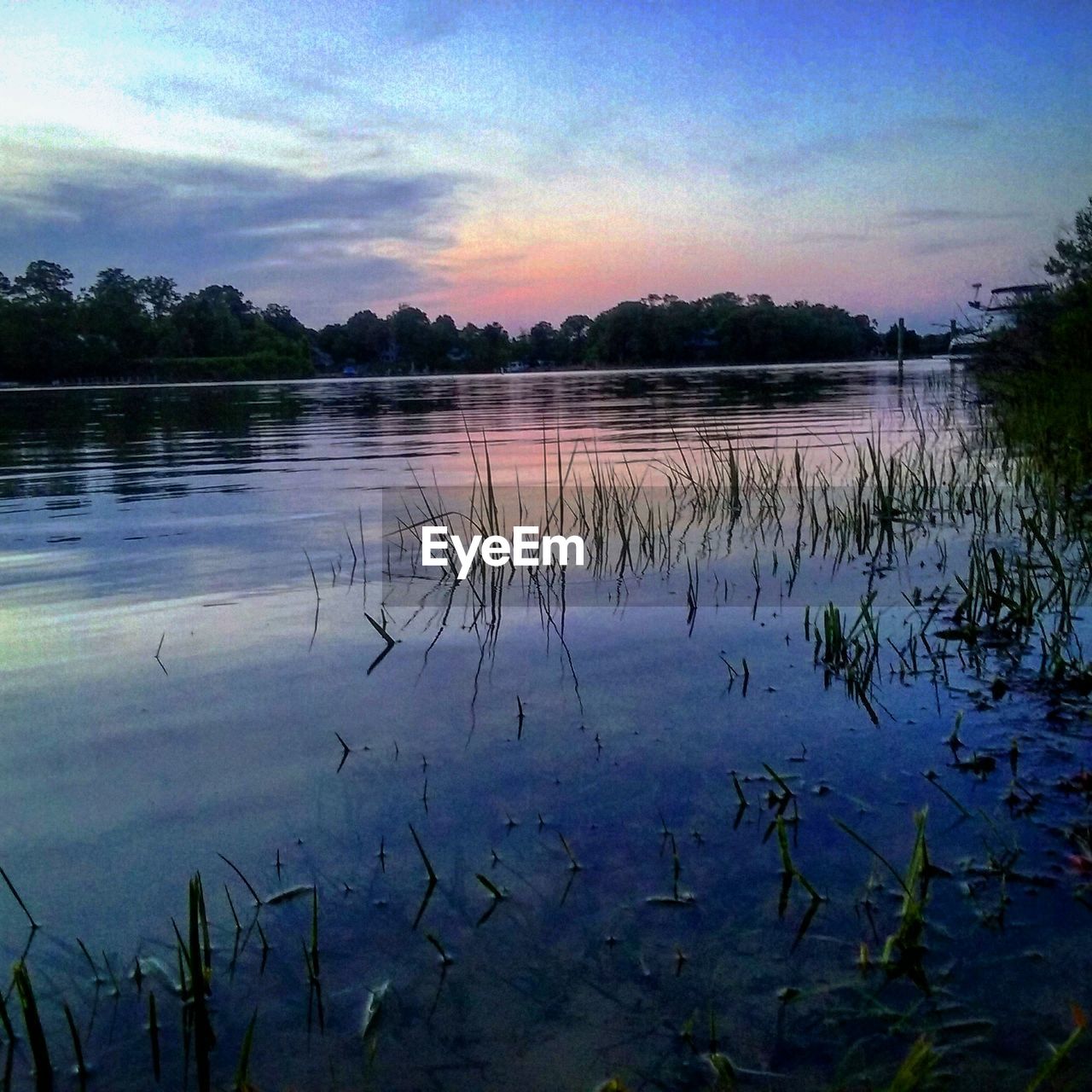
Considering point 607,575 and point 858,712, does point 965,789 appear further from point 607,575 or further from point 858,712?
point 607,575

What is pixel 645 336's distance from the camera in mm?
139625

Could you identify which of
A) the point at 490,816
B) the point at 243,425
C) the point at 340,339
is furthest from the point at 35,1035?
the point at 340,339

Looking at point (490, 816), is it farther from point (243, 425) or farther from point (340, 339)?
point (340, 339)

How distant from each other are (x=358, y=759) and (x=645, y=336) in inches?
5509

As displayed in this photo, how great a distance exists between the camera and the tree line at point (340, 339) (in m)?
134

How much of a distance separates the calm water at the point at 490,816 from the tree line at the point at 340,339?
110543 millimetres

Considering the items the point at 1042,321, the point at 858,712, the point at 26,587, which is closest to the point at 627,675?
the point at 858,712

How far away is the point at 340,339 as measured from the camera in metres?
169

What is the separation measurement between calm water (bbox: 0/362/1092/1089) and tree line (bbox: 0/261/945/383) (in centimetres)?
11054

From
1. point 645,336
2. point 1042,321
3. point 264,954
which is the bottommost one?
point 264,954

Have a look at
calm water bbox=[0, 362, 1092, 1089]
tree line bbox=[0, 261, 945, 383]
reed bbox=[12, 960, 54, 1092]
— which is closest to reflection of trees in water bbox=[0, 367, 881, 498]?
calm water bbox=[0, 362, 1092, 1089]

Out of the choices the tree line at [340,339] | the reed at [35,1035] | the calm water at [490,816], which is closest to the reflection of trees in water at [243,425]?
the calm water at [490,816]

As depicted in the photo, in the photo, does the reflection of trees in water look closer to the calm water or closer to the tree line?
the calm water

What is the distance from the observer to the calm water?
2.59 m
